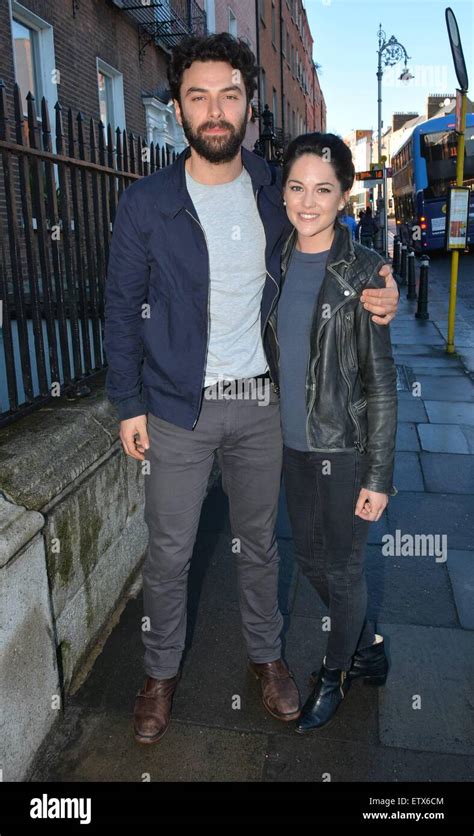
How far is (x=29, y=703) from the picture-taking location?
233 cm

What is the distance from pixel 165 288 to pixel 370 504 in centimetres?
105

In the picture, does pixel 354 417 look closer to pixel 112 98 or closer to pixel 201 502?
pixel 201 502

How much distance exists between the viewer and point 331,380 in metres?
2.32

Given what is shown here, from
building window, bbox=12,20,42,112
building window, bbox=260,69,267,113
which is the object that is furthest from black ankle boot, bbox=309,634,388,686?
building window, bbox=260,69,267,113

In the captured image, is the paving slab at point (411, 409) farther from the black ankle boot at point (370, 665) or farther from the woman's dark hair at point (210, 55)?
the woman's dark hair at point (210, 55)

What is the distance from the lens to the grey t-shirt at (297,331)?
233 cm

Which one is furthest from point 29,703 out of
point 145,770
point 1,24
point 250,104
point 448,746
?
point 1,24

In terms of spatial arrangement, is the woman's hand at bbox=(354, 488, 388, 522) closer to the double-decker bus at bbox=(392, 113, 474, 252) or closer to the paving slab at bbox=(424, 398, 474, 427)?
the paving slab at bbox=(424, 398, 474, 427)

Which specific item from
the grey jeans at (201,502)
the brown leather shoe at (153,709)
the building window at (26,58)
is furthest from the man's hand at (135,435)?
the building window at (26,58)

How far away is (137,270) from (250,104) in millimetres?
762

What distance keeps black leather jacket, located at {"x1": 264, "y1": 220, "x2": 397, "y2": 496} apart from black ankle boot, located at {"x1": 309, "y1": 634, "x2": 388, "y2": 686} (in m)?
0.78

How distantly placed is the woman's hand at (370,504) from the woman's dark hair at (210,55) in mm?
1494

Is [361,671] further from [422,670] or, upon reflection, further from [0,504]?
[0,504]

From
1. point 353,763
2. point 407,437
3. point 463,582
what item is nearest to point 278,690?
point 353,763
